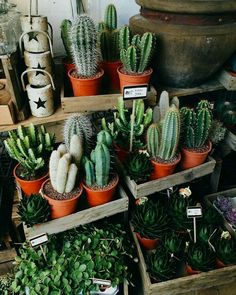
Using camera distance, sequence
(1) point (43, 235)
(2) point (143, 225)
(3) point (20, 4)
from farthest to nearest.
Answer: (3) point (20, 4) → (2) point (143, 225) → (1) point (43, 235)

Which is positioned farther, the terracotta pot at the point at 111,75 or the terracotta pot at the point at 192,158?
the terracotta pot at the point at 111,75

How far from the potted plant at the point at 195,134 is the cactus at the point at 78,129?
1.43 feet

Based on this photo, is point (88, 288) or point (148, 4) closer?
point (88, 288)

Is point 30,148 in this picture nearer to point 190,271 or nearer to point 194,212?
point 194,212

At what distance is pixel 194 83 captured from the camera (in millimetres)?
1527

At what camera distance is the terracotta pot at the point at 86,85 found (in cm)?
135

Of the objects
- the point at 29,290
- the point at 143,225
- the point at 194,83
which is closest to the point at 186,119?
the point at 194,83

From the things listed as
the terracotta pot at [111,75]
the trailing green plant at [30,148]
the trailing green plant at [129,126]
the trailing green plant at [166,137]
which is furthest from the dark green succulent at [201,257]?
the terracotta pot at [111,75]

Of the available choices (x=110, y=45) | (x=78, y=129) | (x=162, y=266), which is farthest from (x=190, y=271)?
(x=110, y=45)

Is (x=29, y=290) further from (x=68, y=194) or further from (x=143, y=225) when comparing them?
(x=143, y=225)

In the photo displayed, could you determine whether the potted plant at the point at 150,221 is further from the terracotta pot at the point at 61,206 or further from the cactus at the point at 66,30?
the cactus at the point at 66,30

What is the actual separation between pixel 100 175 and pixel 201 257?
545 mm

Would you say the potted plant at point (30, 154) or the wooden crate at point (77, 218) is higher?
the potted plant at point (30, 154)

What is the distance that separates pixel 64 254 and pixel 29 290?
199 mm
